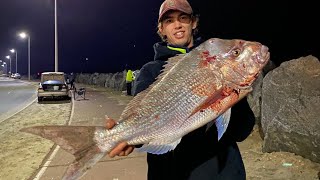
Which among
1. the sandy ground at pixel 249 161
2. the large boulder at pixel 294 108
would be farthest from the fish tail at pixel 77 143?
the large boulder at pixel 294 108

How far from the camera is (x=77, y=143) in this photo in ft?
7.76

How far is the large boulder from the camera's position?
263 inches

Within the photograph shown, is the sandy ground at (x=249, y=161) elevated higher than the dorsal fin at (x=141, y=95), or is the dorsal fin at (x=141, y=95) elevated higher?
the dorsal fin at (x=141, y=95)

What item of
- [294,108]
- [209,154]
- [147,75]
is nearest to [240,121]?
[209,154]

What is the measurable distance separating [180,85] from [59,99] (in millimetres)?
23780

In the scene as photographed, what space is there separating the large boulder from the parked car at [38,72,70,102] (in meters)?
18.1

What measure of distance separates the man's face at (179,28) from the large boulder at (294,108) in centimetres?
445

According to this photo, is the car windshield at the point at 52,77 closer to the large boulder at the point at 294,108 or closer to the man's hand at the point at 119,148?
the large boulder at the point at 294,108

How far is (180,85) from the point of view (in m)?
2.43

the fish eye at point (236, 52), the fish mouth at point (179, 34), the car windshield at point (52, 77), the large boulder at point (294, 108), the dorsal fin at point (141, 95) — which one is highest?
the fish mouth at point (179, 34)

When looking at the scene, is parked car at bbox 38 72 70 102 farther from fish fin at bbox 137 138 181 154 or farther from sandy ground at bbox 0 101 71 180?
fish fin at bbox 137 138 181 154

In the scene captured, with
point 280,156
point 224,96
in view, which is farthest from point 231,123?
point 280,156

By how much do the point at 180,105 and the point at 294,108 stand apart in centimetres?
538

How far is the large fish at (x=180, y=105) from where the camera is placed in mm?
→ 2289
